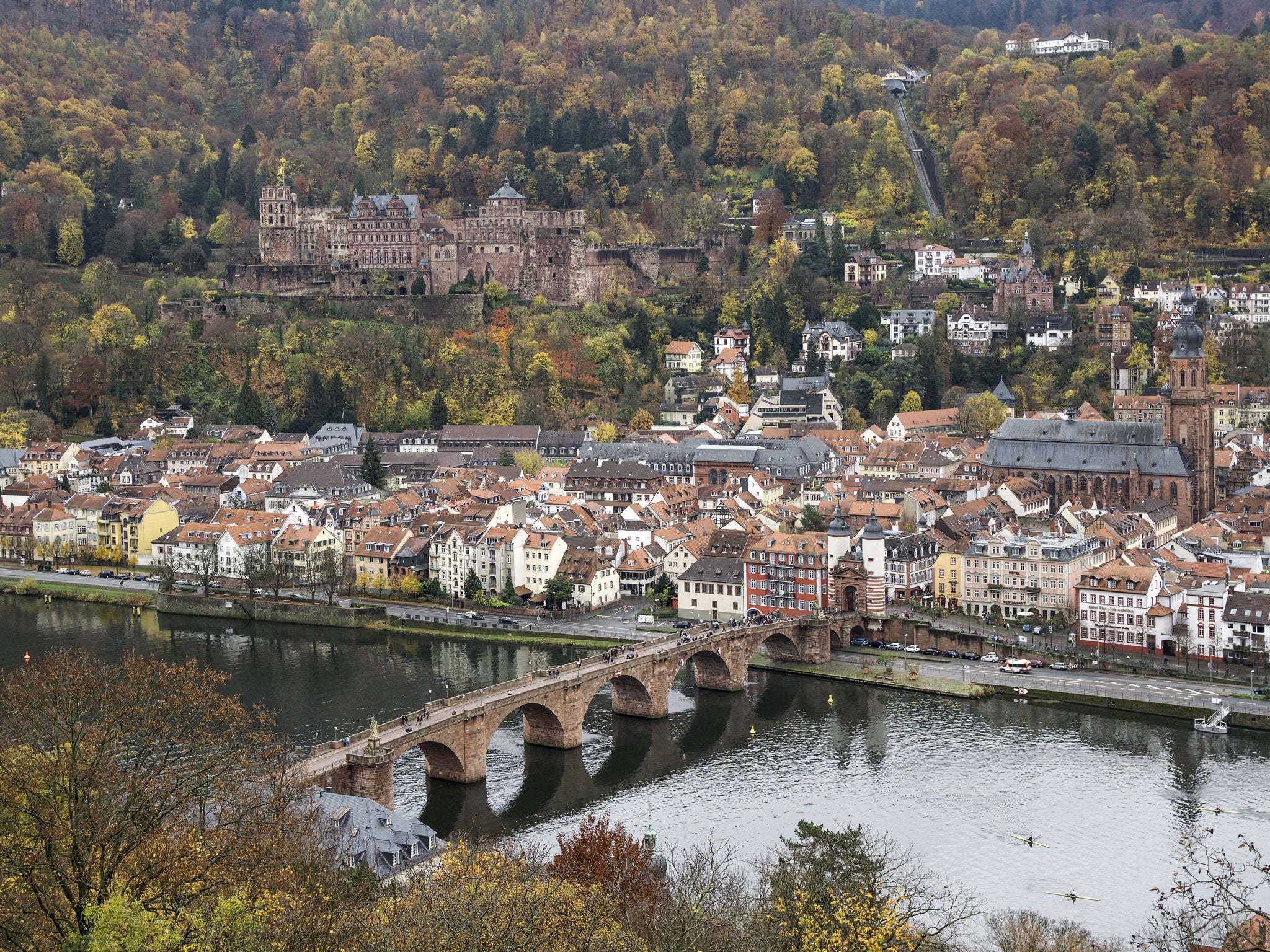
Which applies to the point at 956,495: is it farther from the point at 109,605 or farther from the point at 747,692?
the point at 109,605

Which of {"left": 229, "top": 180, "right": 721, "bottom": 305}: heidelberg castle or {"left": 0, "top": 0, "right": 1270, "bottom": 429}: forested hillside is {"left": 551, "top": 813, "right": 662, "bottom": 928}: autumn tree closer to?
{"left": 0, "top": 0, "right": 1270, "bottom": 429}: forested hillside

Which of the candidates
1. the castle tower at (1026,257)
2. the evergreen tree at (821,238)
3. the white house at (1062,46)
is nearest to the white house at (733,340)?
Answer: the evergreen tree at (821,238)

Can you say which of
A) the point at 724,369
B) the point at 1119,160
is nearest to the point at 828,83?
the point at 1119,160

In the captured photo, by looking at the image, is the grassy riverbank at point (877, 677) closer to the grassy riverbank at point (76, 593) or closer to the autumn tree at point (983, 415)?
the grassy riverbank at point (76, 593)

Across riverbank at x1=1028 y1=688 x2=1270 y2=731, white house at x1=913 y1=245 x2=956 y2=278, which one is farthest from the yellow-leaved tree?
white house at x1=913 y1=245 x2=956 y2=278

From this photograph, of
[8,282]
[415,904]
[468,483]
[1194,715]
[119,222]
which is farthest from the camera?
[119,222]

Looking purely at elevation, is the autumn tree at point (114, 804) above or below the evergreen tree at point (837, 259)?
below

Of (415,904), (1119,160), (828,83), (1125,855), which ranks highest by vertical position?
(828,83)
